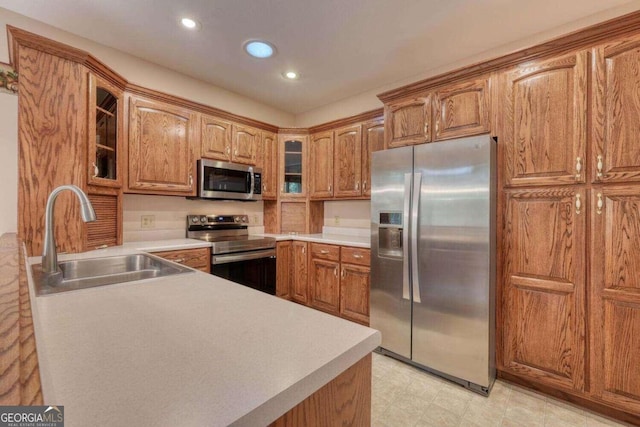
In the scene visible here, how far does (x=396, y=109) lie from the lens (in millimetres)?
2490

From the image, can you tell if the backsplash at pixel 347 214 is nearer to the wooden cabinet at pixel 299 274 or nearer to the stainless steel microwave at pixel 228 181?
the wooden cabinet at pixel 299 274

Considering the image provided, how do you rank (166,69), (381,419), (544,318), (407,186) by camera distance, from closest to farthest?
1. (381,419)
2. (544,318)
3. (407,186)
4. (166,69)

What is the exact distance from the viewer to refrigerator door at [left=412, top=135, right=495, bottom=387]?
189 cm

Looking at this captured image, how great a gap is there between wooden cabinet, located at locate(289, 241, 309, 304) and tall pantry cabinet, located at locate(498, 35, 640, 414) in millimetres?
1854

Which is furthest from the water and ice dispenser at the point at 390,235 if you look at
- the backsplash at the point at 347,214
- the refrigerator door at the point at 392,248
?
the backsplash at the point at 347,214

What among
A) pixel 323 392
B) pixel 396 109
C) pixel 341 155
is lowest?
pixel 323 392

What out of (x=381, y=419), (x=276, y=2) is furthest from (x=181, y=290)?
(x=276, y=2)

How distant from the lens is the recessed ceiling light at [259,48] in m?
2.42

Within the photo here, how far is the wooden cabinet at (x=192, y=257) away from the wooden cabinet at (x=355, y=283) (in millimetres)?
1264

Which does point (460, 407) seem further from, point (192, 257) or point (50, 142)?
point (50, 142)

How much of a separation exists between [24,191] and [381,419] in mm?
2604

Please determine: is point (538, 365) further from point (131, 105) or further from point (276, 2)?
point (131, 105)

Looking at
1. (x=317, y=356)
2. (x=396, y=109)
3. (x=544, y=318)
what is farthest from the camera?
(x=396, y=109)

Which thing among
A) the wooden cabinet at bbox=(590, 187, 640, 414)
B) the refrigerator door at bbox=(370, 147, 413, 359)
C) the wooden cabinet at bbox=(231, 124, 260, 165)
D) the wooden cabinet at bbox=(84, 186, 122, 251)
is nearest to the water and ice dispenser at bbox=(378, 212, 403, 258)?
the refrigerator door at bbox=(370, 147, 413, 359)
